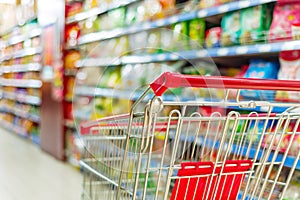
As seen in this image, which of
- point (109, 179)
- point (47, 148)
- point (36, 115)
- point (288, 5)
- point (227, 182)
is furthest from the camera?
point (36, 115)

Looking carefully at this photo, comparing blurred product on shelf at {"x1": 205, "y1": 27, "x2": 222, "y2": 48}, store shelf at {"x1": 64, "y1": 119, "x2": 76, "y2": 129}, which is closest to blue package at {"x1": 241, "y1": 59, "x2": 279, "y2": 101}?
blurred product on shelf at {"x1": 205, "y1": 27, "x2": 222, "y2": 48}

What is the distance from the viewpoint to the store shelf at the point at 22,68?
633cm

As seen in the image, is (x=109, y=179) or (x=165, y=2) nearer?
(x=109, y=179)

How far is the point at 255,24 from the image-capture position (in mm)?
2154

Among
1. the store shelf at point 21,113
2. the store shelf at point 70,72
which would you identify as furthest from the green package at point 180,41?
the store shelf at point 21,113

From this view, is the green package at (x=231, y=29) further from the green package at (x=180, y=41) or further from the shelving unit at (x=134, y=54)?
the green package at (x=180, y=41)

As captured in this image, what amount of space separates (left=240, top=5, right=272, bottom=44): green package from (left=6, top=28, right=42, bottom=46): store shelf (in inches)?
171

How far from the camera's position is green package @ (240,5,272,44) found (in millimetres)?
2125

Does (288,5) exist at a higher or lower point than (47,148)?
higher

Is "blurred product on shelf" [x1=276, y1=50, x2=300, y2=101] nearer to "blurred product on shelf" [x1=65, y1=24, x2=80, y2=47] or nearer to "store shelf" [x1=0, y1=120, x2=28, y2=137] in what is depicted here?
"blurred product on shelf" [x1=65, y1=24, x2=80, y2=47]

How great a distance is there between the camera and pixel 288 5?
197 centimetres

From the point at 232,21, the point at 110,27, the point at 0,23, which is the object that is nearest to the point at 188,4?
the point at 232,21

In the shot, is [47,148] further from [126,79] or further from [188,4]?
[126,79]

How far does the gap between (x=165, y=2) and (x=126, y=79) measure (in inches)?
70.4
